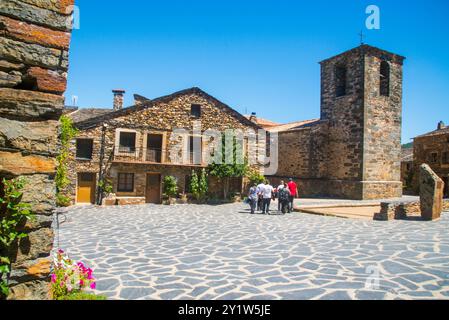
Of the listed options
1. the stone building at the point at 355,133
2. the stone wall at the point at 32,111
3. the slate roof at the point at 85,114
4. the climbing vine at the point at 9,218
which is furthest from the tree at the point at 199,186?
the climbing vine at the point at 9,218

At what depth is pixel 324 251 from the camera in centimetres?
703

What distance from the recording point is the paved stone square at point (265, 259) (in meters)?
4.61

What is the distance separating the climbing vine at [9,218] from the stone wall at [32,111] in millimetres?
70

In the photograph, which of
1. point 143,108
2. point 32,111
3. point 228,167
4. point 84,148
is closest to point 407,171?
point 228,167

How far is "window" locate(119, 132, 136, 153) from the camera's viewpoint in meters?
19.7

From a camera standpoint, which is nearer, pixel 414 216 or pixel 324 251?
pixel 324 251

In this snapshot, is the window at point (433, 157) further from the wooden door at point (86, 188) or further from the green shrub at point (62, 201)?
the green shrub at point (62, 201)

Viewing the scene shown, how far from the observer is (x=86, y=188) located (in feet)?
61.5

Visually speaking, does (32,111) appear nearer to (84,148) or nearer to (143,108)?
(84,148)

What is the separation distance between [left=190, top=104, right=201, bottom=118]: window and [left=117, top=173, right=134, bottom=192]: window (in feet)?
19.9

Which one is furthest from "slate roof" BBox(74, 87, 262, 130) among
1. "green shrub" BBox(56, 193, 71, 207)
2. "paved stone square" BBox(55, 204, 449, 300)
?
"paved stone square" BBox(55, 204, 449, 300)

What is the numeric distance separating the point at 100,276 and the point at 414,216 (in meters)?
12.7
